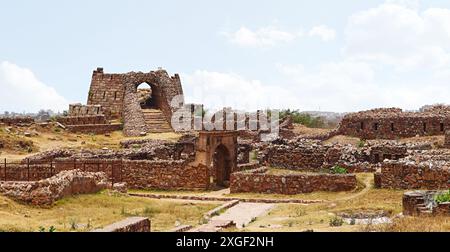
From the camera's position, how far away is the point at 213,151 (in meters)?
27.7

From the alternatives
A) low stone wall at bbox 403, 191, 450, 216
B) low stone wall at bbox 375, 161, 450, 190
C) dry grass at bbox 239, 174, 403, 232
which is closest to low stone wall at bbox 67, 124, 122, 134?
dry grass at bbox 239, 174, 403, 232

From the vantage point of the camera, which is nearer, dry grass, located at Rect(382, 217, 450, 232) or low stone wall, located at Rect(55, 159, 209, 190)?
dry grass, located at Rect(382, 217, 450, 232)

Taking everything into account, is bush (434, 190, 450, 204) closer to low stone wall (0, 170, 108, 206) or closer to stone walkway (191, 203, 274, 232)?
stone walkway (191, 203, 274, 232)

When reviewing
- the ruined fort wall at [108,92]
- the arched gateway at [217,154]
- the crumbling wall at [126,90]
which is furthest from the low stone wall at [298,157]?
the ruined fort wall at [108,92]

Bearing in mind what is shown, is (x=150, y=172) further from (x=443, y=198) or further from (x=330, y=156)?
(x=443, y=198)

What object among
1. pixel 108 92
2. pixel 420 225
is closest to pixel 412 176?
pixel 420 225

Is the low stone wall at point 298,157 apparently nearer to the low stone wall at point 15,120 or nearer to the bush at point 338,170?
the bush at point 338,170

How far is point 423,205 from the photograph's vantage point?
642 inches

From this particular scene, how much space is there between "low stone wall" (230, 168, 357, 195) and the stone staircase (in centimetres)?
1992

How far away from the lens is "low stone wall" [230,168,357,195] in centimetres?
2410

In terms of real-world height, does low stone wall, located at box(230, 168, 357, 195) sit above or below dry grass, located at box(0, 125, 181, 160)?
below

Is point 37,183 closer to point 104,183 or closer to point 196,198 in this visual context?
point 104,183

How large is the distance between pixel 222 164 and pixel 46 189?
1026cm

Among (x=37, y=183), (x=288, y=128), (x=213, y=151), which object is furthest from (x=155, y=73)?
(x=37, y=183)
